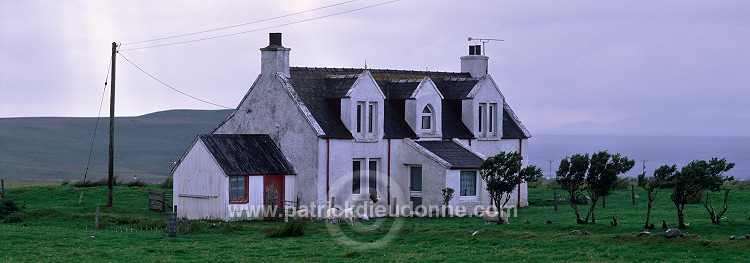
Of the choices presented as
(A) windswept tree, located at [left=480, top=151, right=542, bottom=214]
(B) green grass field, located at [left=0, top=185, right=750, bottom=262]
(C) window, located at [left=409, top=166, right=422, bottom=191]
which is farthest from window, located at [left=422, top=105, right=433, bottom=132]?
(A) windswept tree, located at [left=480, top=151, right=542, bottom=214]

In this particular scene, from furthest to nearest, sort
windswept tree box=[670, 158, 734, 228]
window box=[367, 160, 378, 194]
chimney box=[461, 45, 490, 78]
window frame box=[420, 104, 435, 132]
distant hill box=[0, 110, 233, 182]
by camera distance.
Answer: distant hill box=[0, 110, 233, 182] → chimney box=[461, 45, 490, 78] → window frame box=[420, 104, 435, 132] → window box=[367, 160, 378, 194] → windswept tree box=[670, 158, 734, 228]

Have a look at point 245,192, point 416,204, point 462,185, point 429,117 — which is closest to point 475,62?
point 429,117

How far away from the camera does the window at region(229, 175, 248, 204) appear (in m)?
44.3

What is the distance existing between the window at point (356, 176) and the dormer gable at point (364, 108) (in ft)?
3.98

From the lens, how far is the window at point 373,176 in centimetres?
4822

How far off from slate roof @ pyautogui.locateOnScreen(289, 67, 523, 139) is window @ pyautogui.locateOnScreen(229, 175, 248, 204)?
3942mm

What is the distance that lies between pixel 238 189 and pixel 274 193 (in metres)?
1.92

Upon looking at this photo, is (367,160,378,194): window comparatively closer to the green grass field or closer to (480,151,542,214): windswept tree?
the green grass field

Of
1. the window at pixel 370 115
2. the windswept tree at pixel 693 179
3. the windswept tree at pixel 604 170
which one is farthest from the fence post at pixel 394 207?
the windswept tree at pixel 693 179

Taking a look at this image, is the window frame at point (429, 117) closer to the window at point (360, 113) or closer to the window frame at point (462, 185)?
the window frame at point (462, 185)

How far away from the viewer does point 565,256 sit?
29.1 meters

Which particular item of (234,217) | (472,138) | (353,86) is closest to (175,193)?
(234,217)

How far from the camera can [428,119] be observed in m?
50.9

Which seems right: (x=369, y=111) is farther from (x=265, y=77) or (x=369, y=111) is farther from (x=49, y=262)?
(x=49, y=262)
